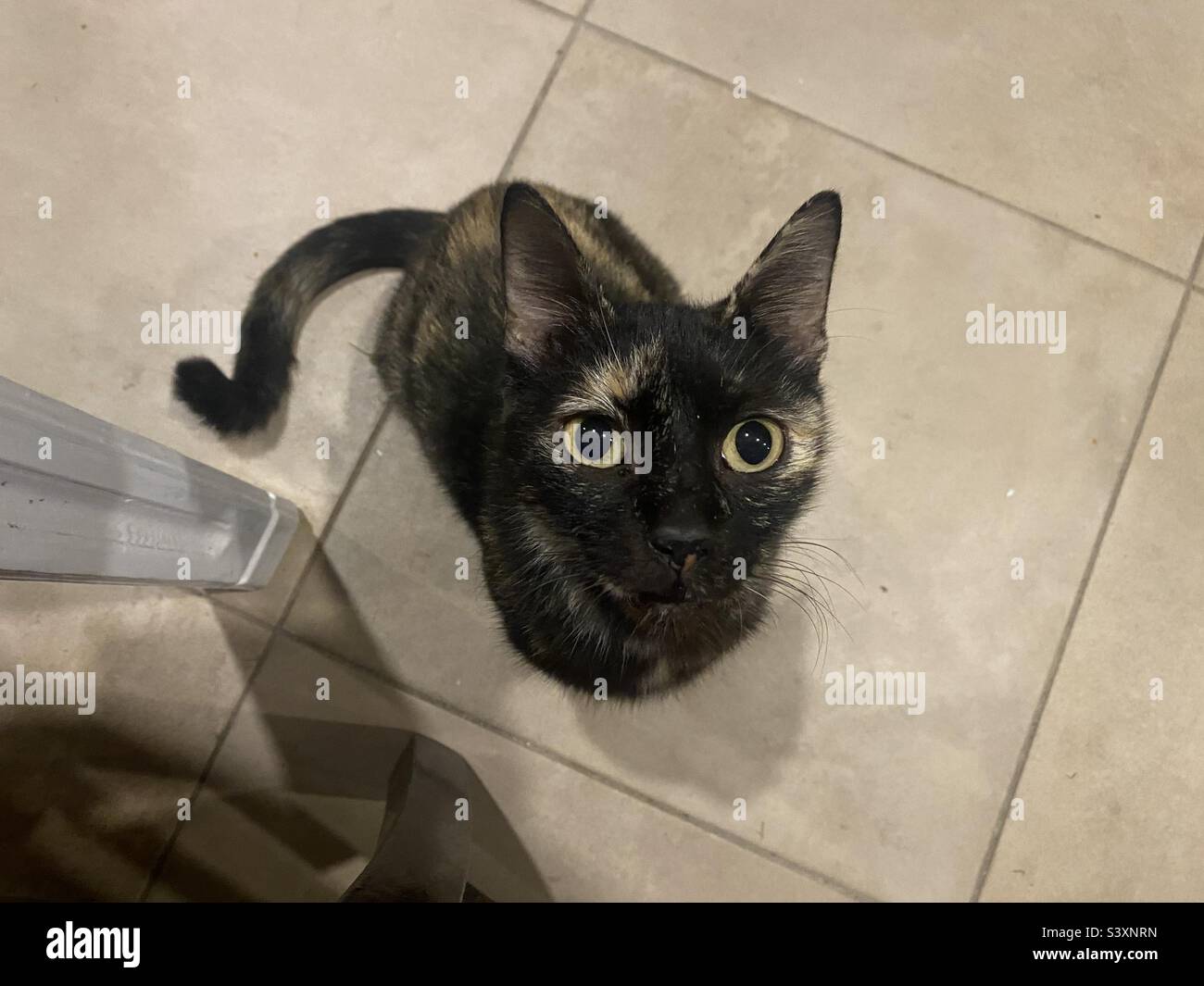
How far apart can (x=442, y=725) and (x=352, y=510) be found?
0.49m

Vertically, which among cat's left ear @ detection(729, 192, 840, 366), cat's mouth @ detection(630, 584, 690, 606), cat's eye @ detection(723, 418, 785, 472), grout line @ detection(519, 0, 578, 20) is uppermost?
grout line @ detection(519, 0, 578, 20)

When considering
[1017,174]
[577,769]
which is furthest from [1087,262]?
[577,769]

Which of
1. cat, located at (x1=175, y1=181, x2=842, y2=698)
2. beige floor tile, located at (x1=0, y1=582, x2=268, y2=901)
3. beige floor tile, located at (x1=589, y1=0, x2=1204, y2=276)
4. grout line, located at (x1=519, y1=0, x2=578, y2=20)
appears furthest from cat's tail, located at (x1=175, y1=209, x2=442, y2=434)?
beige floor tile, located at (x1=589, y1=0, x2=1204, y2=276)

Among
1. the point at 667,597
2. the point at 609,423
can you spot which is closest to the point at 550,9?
the point at 609,423

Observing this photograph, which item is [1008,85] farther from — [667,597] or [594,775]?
[594,775]

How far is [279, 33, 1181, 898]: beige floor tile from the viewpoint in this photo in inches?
61.1

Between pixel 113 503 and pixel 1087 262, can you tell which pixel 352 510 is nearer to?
pixel 113 503

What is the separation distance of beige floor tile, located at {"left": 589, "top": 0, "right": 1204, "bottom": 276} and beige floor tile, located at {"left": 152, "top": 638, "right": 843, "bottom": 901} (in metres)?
1.57

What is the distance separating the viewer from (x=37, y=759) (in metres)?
1.51

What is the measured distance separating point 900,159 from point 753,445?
1070mm

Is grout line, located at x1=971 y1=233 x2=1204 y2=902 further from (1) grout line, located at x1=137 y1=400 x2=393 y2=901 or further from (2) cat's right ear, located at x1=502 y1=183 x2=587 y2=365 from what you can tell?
(1) grout line, located at x1=137 y1=400 x2=393 y2=901
